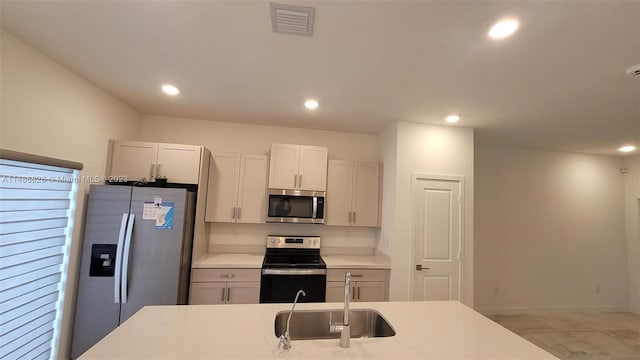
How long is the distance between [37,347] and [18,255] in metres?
0.78

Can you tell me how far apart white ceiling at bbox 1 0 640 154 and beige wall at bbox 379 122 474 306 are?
0.97 ft

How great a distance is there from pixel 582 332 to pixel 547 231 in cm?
143

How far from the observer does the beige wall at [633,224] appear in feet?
14.6

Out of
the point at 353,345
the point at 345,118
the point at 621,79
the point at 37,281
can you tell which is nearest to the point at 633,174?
the point at 621,79

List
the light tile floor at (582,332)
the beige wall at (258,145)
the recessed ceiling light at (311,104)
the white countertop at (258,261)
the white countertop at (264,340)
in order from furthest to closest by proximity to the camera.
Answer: the beige wall at (258,145)
the light tile floor at (582,332)
the white countertop at (258,261)
the recessed ceiling light at (311,104)
the white countertop at (264,340)

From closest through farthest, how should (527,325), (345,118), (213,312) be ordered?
(213,312)
(345,118)
(527,325)

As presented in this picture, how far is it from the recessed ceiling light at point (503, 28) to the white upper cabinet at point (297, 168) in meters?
2.10

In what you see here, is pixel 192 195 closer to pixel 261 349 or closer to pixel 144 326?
pixel 144 326

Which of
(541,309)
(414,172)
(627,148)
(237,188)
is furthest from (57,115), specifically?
(627,148)

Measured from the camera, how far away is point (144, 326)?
4.69 ft

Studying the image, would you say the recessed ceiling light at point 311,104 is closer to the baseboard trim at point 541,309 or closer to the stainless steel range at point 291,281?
the stainless steel range at point 291,281

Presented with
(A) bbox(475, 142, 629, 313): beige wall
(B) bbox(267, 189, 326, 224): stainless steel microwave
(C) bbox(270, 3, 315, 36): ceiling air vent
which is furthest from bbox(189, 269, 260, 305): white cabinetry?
(A) bbox(475, 142, 629, 313): beige wall

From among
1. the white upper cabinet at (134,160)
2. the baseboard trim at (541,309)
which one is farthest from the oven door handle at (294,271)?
the baseboard trim at (541,309)

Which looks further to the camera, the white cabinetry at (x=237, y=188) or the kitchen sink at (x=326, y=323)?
the white cabinetry at (x=237, y=188)
